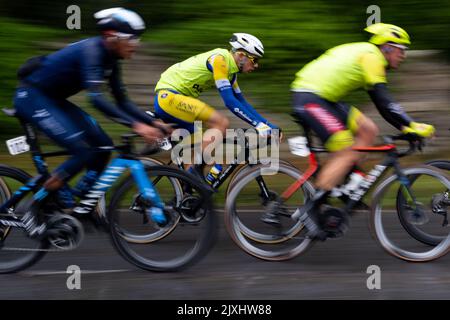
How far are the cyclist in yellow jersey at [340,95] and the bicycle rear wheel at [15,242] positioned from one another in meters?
2.13

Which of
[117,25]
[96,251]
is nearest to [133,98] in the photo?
[96,251]

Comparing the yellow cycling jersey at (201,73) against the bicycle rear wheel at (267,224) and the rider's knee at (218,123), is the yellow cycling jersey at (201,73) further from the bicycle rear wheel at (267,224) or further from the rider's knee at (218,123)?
the bicycle rear wheel at (267,224)

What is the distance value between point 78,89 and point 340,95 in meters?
2.17

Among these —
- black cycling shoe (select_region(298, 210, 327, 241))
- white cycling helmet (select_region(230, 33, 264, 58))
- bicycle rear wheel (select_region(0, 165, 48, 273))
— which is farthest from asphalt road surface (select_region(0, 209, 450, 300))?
white cycling helmet (select_region(230, 33, 264, 58))

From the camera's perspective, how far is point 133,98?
39.3ft

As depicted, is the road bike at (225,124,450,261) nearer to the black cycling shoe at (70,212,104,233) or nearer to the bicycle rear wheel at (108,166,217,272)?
the bicycle rear wheel at (108,166,217,272)

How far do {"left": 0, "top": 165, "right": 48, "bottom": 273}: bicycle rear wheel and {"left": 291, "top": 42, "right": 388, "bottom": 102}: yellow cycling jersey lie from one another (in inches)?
95.5

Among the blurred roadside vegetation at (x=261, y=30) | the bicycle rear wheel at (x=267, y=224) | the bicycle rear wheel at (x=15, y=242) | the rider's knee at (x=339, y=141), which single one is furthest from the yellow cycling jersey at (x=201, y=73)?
the blurred roadside vegetation at (x=261, y=30)

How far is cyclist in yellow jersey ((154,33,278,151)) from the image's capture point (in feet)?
24.4

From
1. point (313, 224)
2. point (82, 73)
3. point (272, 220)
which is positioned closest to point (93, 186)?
point (82, 73)

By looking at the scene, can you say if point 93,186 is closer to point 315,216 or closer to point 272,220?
point 272,220

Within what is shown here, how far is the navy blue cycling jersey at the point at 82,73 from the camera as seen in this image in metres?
5.83

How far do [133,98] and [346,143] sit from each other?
19.4 ft

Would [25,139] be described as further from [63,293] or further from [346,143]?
[346,143]
